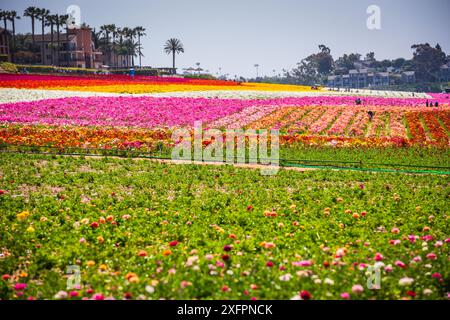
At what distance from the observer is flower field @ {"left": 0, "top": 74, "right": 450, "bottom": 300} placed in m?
6.24

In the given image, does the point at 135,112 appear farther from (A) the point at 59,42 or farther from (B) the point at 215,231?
(A) the point at 59,42

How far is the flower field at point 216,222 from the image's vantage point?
624 centimetres

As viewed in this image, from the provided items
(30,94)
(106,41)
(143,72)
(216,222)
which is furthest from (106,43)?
(216,222)

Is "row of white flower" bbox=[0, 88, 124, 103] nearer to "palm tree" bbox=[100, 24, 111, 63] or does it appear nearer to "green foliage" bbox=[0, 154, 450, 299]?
"green foliage" bbox=[0, 154, 450, 299]

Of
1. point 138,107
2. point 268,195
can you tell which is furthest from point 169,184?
point 138,107

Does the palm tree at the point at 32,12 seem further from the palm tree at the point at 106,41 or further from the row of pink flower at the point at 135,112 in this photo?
the row of pink flower at the point at 135,112

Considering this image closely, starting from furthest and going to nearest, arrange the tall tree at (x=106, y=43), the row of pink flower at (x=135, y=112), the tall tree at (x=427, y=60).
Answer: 1. the tall tree at (x=427, y=60)
2. the tall tree at (x=106, y=43)
3. the row of pink flower at (x=135, y=112)

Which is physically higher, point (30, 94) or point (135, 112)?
point (30, 94)

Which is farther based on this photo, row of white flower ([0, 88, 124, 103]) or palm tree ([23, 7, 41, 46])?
palm tree ([23, 7, 41, 46])

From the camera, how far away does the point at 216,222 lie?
967 centimetres

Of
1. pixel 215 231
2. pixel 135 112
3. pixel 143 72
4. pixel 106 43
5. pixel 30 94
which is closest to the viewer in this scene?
pixel 215 231

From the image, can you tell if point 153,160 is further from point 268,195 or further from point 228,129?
point 228,129

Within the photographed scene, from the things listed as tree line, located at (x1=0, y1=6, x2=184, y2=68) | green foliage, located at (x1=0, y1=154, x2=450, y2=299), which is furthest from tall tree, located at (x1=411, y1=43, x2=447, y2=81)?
green foliage, located at (x1=0, y1=154, x2=450, y2=299)

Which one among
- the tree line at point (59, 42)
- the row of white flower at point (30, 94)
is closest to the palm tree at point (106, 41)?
the tree line at point (59, 42)
